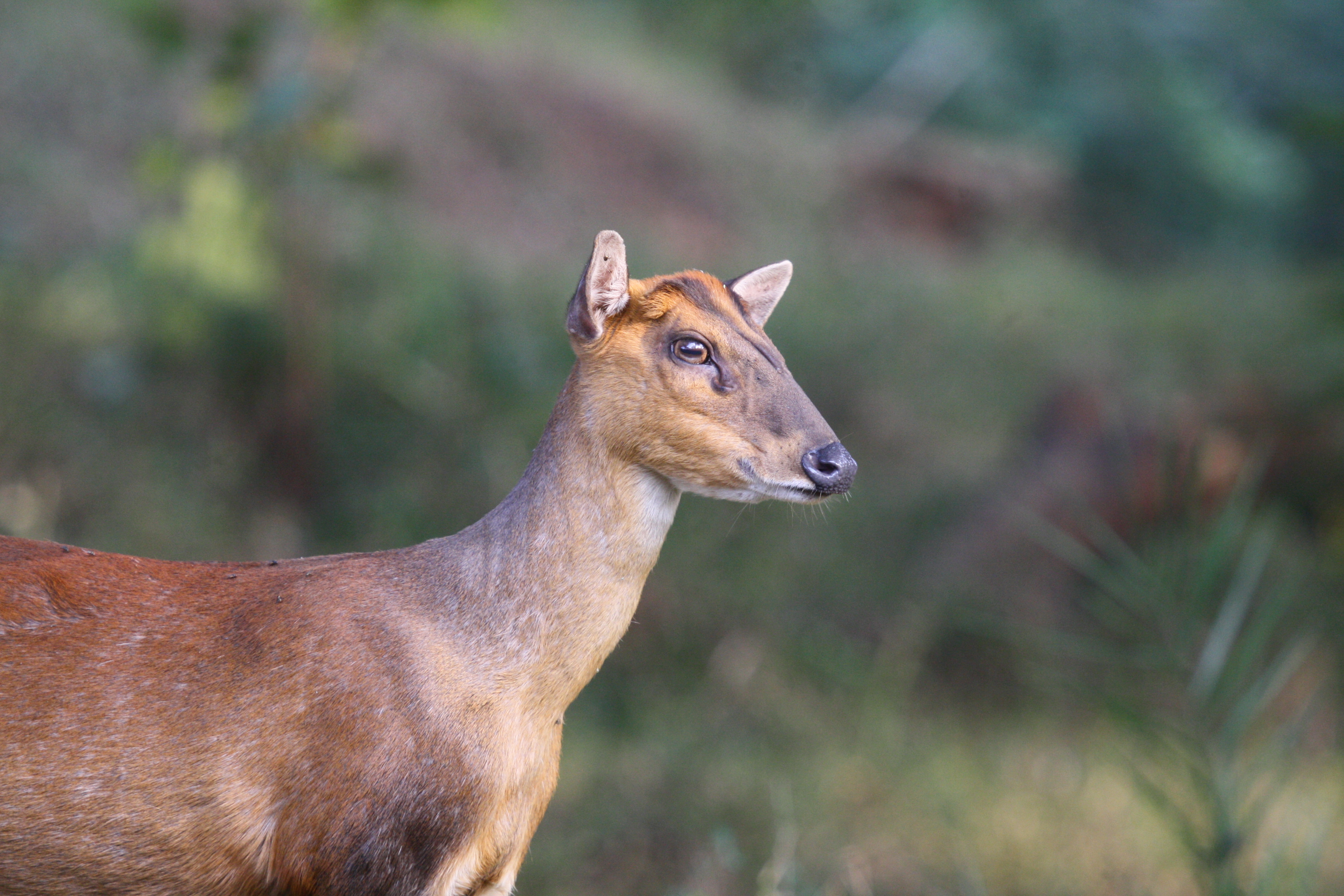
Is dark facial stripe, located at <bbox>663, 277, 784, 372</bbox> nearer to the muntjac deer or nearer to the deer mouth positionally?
the muntjac deer

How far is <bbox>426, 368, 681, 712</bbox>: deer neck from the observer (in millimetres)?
2492

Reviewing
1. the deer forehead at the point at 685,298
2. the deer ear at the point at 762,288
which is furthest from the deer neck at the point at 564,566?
the deer ear at the point at 762,288

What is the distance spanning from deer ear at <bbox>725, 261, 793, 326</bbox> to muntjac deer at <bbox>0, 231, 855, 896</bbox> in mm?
144

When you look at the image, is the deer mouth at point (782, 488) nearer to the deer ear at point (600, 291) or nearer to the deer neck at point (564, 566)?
A: the deer neck at point (564, 566)

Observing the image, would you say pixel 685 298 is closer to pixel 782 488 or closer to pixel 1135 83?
pixel 782 488

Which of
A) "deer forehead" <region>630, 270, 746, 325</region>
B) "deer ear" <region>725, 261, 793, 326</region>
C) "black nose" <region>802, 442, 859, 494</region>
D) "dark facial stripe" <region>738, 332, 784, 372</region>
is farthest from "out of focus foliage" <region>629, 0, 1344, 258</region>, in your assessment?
"black nose" <region>802, 442, 859, 494</region>

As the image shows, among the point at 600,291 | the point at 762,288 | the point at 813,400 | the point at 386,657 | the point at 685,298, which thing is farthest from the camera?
the point at 813,400

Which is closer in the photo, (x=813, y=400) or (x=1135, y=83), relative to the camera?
(x=813, y=400)

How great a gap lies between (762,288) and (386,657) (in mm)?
1329

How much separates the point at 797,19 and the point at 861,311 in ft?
9.79

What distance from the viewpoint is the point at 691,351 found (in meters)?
2.58

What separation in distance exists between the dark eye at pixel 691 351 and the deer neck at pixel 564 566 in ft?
0.77

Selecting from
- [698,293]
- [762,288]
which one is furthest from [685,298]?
[762,288]

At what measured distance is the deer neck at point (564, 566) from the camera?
2492mm
